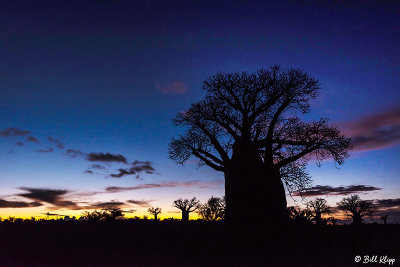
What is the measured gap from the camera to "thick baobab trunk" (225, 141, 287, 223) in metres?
10.4

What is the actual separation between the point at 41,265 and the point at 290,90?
9.54 metres

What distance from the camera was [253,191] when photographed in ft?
34.8

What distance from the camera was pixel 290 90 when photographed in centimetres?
1161

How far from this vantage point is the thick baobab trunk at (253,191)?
1039 cm

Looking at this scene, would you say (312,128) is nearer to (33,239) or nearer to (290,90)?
(290,90)

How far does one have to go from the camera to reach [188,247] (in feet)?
29.6

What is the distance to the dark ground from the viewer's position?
6969mm

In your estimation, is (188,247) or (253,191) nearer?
(188,247)

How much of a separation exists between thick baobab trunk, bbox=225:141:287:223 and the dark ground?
51 centimetres

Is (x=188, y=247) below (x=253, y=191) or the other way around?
below

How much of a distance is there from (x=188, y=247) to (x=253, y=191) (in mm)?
3004

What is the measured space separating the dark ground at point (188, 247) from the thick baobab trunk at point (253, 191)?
509 mm

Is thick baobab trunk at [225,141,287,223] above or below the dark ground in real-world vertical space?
above

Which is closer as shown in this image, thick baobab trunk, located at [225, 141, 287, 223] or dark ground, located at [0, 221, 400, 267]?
dark ground, located at [0, 221, 400, 267]
